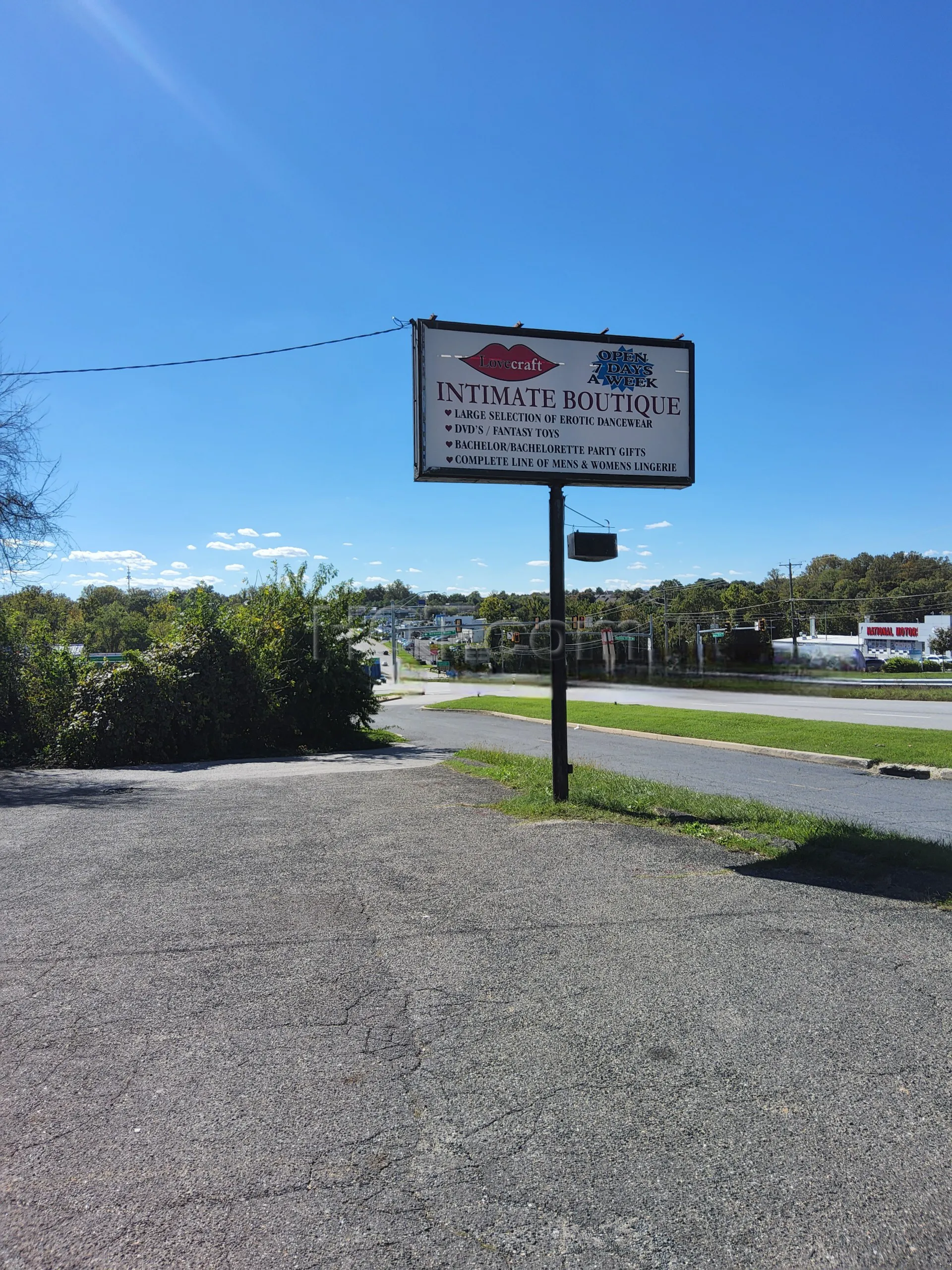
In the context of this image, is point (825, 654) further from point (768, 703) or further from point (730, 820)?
point (730, 820)

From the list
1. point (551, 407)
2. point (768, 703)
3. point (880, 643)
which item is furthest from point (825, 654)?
point (551, 407)

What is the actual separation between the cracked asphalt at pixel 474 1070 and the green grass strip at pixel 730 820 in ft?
2.47

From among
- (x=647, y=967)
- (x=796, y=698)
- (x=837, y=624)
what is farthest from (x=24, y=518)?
(x=837, y=624)

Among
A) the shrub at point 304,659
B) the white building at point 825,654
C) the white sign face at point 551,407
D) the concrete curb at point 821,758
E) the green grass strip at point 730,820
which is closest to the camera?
the green grass strip at point 730,820

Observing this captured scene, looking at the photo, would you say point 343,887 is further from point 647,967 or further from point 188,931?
point 647,967

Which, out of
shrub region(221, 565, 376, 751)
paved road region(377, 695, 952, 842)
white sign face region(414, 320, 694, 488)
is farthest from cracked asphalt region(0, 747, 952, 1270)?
shrub region(221, 565, 376, 751)

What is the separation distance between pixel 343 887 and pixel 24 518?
44.2ft

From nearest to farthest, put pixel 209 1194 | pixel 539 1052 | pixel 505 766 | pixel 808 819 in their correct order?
1. pixel 209 1194
2. pixel 539 1052
3. pixel 808 819
4. pixel 505 766

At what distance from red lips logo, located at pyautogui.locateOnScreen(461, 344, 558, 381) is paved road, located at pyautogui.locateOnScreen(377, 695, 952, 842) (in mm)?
5774

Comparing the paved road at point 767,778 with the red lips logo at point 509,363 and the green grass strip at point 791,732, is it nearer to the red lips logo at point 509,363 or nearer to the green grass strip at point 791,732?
the green grass strip at point 791,732

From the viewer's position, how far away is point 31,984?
3.99m

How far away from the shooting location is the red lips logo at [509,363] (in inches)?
354

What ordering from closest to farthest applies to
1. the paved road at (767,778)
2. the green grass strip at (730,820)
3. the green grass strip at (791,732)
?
the green grass strip at (730,820) → the paved road at (767,778) → the green grass strip at (791,732)

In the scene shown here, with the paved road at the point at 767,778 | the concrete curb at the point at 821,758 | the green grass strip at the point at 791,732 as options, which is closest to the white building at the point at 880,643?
the green grass strip at the point at 791,732
